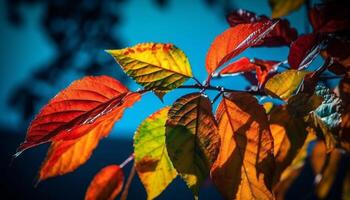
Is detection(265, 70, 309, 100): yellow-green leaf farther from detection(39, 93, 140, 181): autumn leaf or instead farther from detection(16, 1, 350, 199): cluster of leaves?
detection(39, 93, 140, 181): autumn leaf

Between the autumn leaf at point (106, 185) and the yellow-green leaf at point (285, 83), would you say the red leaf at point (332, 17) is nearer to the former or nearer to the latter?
the yellow-green leaf at point (285, 83)

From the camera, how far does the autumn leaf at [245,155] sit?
0.34m

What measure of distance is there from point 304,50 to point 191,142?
215 mm

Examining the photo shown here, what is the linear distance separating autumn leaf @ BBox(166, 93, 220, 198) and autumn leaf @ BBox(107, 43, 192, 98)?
1.4 inches

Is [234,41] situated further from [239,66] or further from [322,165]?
[322,165]

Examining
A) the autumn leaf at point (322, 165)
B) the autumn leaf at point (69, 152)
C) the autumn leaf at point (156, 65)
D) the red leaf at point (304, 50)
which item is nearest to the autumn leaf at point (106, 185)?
the autumn leaf at point (69, 152)

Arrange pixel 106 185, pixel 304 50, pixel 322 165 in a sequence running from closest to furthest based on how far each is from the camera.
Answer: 1. pixel 304 50
2. pixel 106 185
3. pixel 322 165

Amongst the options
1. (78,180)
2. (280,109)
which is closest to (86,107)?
(280,109)

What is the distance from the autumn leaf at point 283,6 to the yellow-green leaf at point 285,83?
0.08 metres

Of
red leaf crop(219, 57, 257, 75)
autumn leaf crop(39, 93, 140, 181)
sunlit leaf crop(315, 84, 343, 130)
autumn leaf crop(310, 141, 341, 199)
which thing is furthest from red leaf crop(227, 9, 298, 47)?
autumn leaf crop(310, 141, 341, 199)

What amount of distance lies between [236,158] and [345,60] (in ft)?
0.72

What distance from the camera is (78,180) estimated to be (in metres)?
4.00

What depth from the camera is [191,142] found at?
331 millimetres

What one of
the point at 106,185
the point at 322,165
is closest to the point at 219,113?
the point at 106,185
